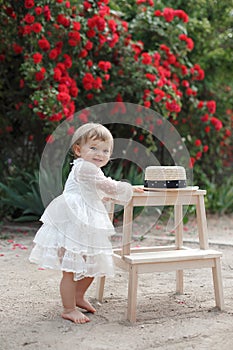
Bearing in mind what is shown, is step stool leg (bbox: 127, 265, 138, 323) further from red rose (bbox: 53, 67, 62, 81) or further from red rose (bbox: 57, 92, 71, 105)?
red rose (bbox: 53, 67, 62, 81)

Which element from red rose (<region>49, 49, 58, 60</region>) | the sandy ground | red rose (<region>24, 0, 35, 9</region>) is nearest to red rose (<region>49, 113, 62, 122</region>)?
red rose (<region>49, 49, 58, 60</region>)

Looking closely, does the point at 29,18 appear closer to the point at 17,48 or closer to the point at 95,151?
the point at 17,48

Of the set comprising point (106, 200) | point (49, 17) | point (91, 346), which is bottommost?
point (91, 346)

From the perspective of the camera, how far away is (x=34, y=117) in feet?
21.6

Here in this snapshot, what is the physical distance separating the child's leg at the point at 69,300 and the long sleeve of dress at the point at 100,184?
1.66 feet

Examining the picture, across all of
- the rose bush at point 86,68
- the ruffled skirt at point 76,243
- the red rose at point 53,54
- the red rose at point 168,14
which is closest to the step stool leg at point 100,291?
the ruffled skirt at point 76,243

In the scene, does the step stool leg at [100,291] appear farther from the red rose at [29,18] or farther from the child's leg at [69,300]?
the red rose at [29,18]

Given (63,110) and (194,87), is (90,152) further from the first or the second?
(194,87)

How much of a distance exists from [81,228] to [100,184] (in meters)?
0.27

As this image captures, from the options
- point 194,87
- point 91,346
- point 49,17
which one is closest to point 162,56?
point 194,87

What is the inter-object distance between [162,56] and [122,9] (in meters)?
0.90

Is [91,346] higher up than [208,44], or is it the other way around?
[208,44]

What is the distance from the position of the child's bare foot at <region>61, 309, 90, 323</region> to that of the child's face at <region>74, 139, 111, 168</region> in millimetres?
859

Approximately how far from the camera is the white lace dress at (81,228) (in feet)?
10.2
